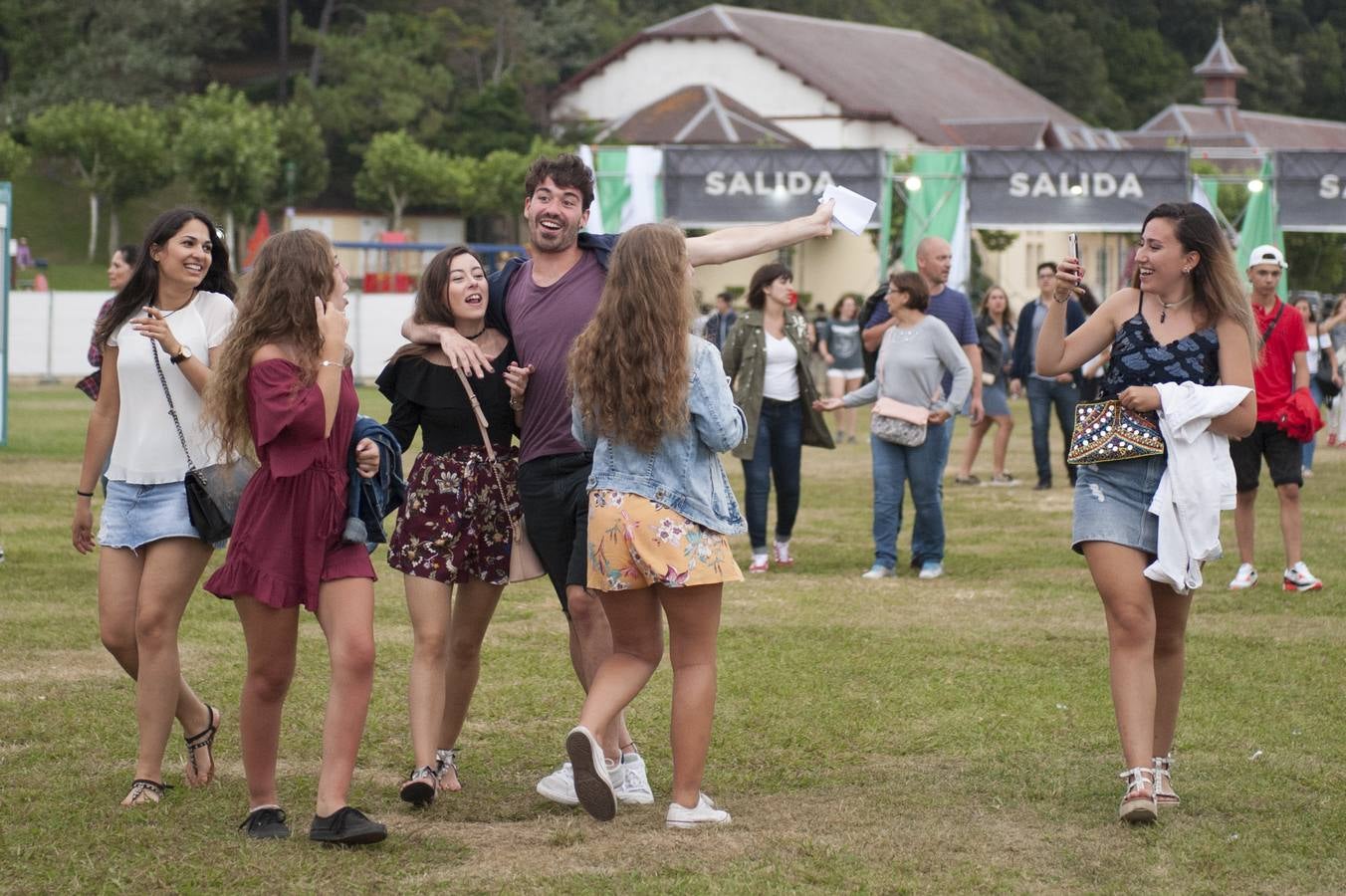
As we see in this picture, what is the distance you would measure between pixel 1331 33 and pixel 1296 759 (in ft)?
373

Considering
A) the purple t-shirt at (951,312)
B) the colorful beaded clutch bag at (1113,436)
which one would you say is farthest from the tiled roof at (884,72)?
the colorful beaded clutch bag at (1113,436)

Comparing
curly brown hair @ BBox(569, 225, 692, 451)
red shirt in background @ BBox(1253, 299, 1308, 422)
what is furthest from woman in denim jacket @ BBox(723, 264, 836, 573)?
curly brown hair @ BBox(569, 225, 692, 451)

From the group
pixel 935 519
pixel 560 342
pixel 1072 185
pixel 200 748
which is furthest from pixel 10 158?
pixel 560 342

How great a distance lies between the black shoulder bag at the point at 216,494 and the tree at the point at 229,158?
57.7m

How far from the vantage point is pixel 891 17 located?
3971 inches

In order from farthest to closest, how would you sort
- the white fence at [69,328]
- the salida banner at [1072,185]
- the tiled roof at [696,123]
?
the tiled roof at [696,123] < the white fence at [69,328] < the salida banner at [1072,185]

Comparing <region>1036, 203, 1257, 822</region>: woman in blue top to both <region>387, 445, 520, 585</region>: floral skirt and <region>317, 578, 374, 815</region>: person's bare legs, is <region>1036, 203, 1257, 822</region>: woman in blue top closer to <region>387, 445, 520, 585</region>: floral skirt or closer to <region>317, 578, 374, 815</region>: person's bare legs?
<region>387, 445, 520, 585</region>: floral skirt

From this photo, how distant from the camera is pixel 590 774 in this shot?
17.4 ft

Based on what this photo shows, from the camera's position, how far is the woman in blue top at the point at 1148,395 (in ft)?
18.6

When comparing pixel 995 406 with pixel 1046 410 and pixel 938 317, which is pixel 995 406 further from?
pixel 938 317

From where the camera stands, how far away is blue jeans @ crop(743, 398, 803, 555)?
450 inches

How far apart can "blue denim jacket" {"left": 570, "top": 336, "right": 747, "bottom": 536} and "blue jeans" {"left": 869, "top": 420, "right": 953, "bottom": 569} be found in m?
5.72

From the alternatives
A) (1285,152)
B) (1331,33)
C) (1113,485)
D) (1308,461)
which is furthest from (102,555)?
(1331,33)

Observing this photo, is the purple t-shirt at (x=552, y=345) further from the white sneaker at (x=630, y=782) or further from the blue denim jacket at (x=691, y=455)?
the white sneaker at (x=630, y=782)
